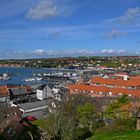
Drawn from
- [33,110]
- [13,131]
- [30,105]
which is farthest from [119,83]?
[13,131]

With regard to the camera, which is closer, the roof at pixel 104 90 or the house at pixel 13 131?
the house at pixel 13 131

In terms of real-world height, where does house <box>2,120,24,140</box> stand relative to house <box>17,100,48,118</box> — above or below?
above

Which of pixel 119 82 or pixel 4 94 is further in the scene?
pixel 119 82

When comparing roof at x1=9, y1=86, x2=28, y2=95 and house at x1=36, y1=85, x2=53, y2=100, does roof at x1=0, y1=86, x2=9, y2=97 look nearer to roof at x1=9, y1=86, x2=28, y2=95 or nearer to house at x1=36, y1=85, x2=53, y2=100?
roof at x1=9, y1=86, x2=28, y2=95

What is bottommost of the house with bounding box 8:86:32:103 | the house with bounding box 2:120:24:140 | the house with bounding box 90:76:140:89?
the house with bounding box 8:86:32:103

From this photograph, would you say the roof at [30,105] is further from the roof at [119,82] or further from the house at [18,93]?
the roof at [119,82]

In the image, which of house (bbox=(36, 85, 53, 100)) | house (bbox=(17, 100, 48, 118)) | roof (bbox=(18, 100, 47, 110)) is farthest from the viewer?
house (bbox=(36, 85, 53, 100))

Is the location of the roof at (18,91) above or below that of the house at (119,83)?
below

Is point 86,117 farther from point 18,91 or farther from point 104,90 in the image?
point 18,91

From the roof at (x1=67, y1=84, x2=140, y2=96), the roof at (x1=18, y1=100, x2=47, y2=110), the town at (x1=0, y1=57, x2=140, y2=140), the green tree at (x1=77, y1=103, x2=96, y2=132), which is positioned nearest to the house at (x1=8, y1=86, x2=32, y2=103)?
the town at (x1=0, y1=57, x2=140, y2=140)

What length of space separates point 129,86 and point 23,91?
26.4 m

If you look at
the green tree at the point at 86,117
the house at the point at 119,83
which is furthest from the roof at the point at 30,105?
the house at the point at 119,83


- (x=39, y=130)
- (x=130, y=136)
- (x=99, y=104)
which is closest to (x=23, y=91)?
(x=99, y=104)

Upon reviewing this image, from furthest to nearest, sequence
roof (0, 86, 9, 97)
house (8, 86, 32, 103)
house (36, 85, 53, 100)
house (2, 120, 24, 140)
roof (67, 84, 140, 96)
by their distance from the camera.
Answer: house (36, 85, 53, 100) < house (8, 86, 32, 103) < roof (0, 86, 9, 97) < roof (67, 84, 140, 96) < house (2, 120, 24, 140)
